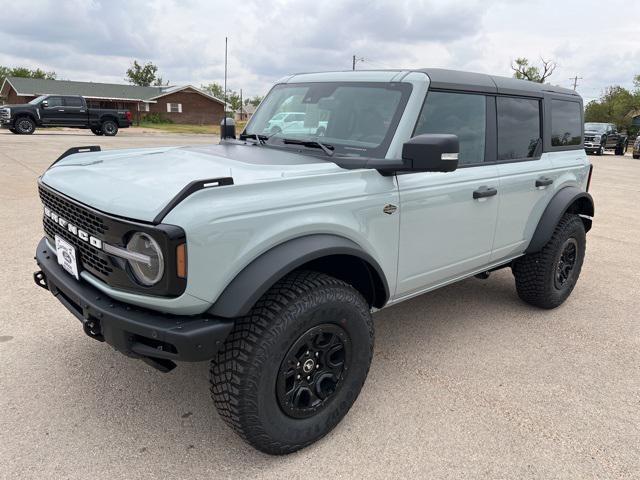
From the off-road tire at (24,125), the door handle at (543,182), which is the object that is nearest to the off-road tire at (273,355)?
the door handle at (543,182)

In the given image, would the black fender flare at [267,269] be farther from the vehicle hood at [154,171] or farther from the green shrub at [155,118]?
the green shrub at [155,118]

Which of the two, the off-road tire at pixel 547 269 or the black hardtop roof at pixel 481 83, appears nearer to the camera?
the black hardtop roof at pixel 481 83

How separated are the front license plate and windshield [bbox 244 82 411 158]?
56.4 inches

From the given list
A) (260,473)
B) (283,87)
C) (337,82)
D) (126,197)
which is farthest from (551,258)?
(126,197)

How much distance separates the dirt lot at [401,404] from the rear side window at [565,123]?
145cm

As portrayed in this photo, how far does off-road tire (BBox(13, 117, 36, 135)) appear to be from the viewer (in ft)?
76.1

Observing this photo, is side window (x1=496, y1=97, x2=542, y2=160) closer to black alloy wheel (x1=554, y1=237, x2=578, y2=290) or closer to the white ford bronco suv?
the white ford bronco suv

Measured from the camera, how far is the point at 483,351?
354 centimetres

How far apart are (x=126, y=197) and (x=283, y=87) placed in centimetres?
205

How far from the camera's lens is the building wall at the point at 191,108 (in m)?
55.0

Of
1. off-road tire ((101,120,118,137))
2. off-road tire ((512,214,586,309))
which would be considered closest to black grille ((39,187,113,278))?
off-road tire ((512,214,586,309))

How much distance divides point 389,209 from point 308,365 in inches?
36.2

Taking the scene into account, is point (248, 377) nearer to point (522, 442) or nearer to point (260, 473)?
point (260, 473)

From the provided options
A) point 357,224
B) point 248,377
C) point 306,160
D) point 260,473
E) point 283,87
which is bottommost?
point 260,473
